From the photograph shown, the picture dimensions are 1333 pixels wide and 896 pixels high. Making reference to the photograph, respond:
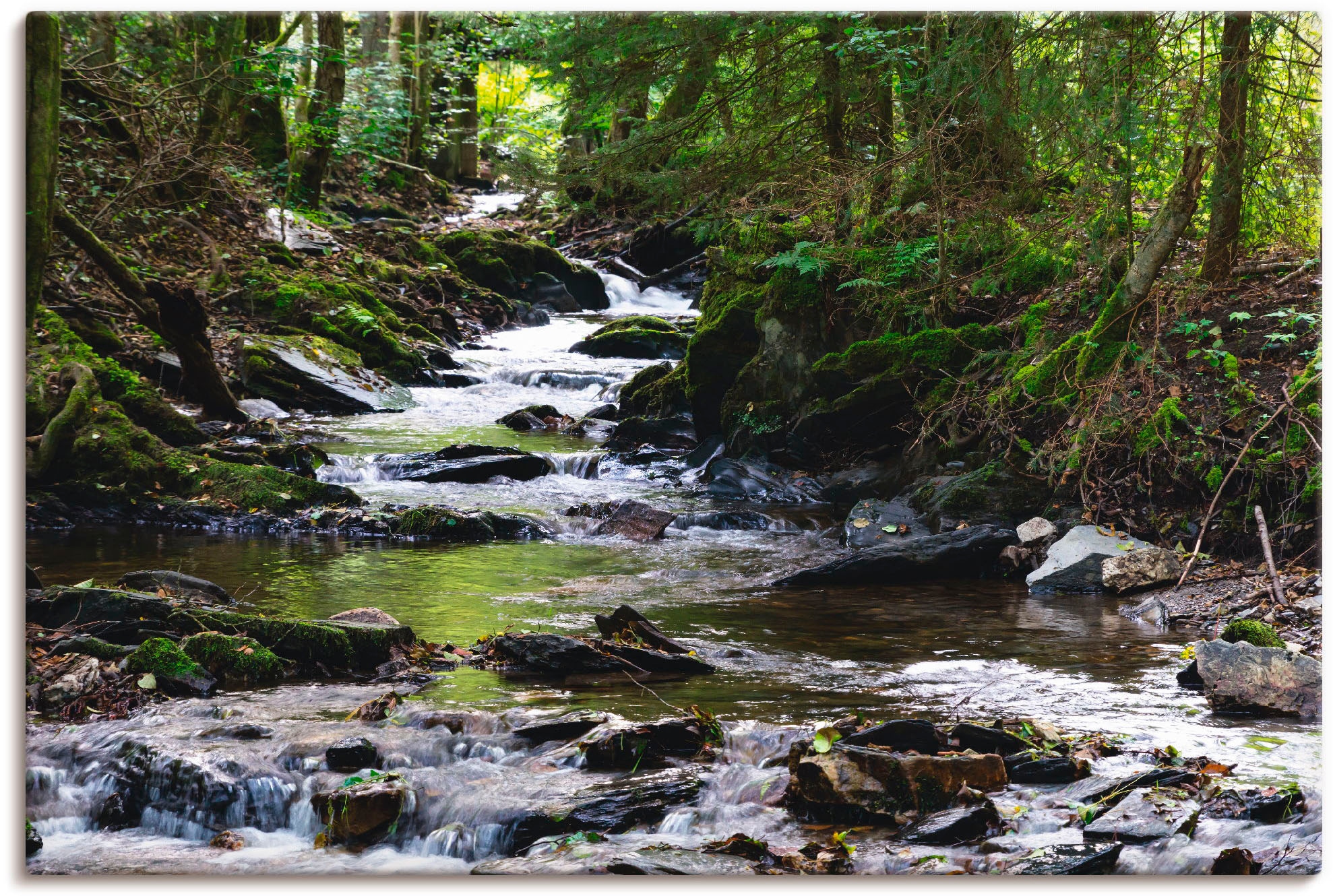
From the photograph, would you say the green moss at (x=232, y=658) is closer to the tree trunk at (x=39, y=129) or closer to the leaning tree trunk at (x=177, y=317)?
the tree trunk at (x=39, y=129)

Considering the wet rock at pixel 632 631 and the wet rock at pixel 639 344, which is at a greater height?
the wet rock at pixel 639 344

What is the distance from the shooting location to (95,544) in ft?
25.5

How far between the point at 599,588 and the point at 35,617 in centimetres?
325

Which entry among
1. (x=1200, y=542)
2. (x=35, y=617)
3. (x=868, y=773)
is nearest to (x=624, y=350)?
(x=1200, y=542)

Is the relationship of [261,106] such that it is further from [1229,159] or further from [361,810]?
[361,810]

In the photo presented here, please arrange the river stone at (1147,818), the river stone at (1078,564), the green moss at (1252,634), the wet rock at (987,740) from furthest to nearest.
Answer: the river stone at (1078,564)
the green moss at (1252,634)
the wet rock at (987,740)
the river stone at (1147,818)

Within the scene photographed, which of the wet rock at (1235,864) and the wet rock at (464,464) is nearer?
the wet rock at (1235,864)

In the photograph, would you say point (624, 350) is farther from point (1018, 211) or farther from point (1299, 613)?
point (1299, 613)

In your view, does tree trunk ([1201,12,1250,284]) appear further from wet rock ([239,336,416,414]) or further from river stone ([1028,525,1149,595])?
wet rock ([239,336,416,414])

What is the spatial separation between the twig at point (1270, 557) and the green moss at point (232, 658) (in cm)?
518

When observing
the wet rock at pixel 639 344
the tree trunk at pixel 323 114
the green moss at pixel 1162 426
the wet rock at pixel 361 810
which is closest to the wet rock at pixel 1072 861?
the wet rock at pixel 361 810

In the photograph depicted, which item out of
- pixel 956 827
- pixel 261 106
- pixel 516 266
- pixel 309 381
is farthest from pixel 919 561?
pixel 516 266

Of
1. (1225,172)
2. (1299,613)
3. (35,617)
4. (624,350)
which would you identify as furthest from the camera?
(624,350)

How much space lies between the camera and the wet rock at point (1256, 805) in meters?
3.09
